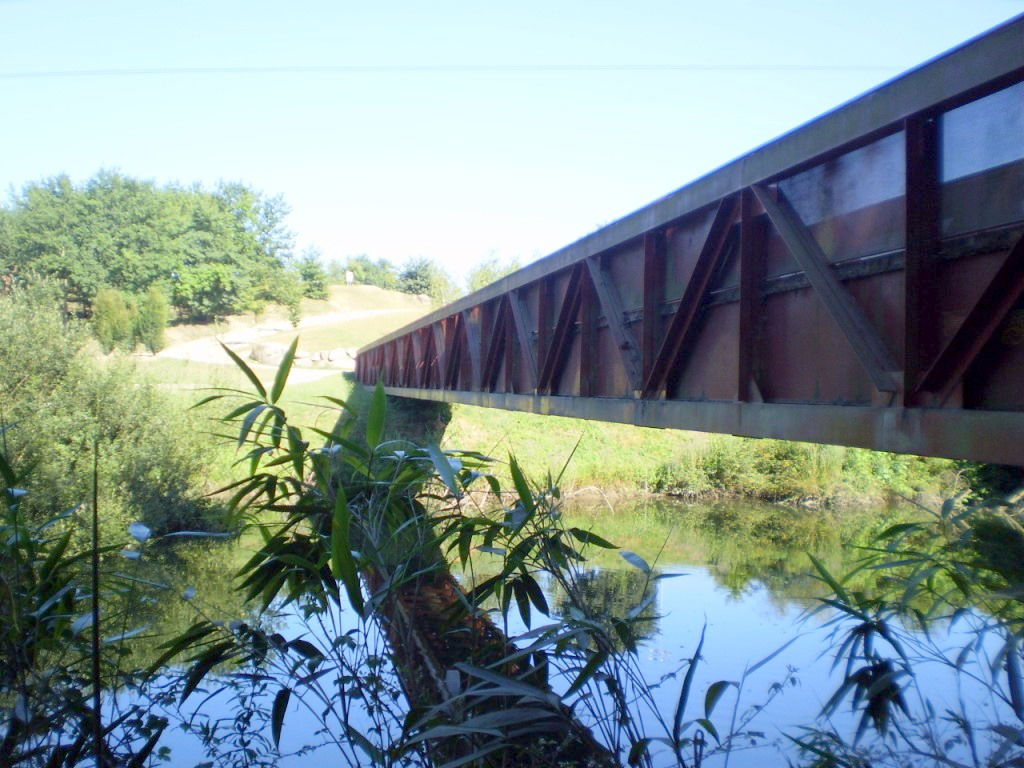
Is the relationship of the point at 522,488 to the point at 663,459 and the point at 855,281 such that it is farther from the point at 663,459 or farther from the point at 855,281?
the point at 663,459

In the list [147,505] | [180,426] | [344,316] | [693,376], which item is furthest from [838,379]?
[344,316]

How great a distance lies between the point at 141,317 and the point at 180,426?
34.2m

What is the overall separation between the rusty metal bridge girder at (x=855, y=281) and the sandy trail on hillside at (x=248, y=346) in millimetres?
12615

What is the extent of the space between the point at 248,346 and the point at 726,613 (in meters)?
33.1

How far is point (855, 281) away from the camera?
14.0ft

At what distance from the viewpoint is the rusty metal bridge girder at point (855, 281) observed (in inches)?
133

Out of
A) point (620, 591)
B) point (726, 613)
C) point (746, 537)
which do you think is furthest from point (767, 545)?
point (620, 591)

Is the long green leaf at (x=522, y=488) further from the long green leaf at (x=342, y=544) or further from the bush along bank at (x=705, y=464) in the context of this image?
the bush along bank at (x=705, y=464)

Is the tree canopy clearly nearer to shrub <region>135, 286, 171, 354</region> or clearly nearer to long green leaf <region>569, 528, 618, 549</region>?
shrub <region>135, 286, 171, 354</region>

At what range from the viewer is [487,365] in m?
10.8

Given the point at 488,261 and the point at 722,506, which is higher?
the point at 488,261

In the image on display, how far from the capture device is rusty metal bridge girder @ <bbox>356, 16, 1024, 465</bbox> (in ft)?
11.1

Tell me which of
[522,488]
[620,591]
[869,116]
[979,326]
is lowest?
[620,591]

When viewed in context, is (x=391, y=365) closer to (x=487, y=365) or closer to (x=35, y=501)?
(x=35, y=501)
